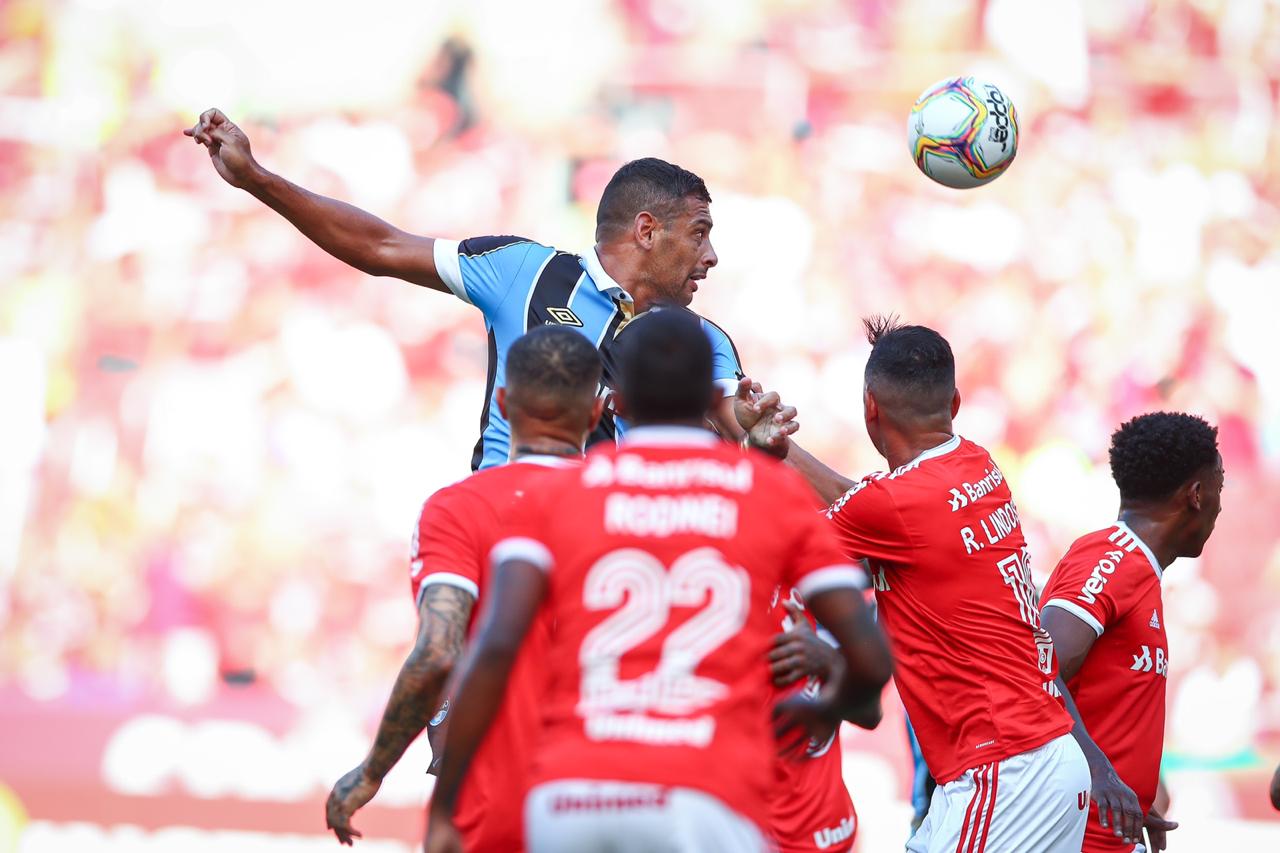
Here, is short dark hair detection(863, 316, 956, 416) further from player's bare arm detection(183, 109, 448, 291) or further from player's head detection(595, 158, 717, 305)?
player's bare arm detection(183, 109, 448, 291)

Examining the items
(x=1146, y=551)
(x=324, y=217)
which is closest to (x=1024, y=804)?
(x=1146, y=551)

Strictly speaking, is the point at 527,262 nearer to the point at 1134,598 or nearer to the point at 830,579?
the point at 830,579

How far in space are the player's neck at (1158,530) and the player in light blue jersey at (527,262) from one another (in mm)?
1566

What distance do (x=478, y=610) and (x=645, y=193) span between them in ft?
6.47

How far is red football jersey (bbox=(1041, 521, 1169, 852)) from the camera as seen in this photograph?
205 inches

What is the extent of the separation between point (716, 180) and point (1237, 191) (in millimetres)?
3973

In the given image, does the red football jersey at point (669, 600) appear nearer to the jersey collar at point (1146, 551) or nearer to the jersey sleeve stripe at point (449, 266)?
the jersey sleeve stripe at point (449, 266)

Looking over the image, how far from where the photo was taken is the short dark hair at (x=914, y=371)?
16.5ft

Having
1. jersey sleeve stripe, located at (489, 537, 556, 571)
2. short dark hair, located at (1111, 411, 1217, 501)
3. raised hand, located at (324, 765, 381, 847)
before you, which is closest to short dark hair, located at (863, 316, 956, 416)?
short dark hair, located at (1111, 411, 1217, 501)

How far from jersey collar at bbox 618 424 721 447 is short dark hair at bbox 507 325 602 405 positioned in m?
0.52

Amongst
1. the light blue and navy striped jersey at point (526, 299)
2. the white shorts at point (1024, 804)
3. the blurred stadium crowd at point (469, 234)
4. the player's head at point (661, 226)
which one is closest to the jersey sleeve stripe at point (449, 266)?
the light blue and navy striped jersey at point (526, 299)

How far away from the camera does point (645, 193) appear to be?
5.52 m

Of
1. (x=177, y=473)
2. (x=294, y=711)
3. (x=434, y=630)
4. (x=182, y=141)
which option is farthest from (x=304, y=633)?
(x=434, y=630)

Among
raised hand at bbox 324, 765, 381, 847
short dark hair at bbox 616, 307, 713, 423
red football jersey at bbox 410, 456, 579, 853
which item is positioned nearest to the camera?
short dark hair at bbox 616, 307, 713, 423
